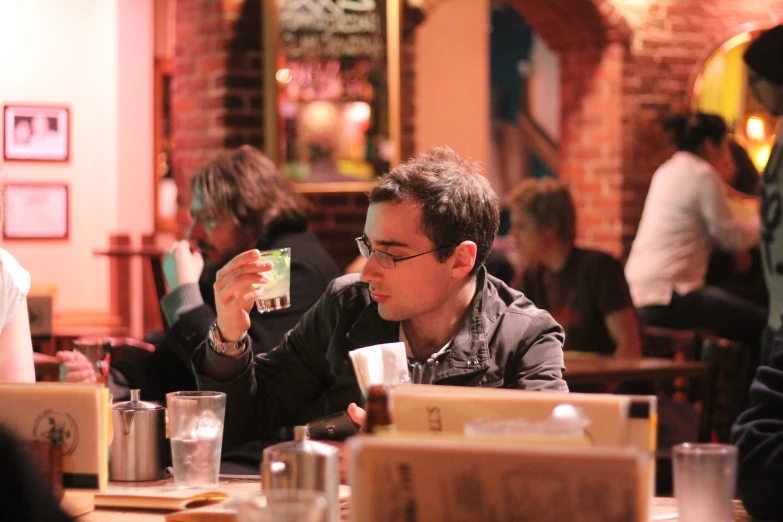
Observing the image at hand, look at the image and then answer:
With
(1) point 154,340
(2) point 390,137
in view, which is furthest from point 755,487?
(2) point 390,137

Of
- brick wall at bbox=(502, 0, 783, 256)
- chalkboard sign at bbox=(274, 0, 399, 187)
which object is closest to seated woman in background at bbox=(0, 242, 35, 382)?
chalkboard sign at bbox=(274, 0, 399, 187)

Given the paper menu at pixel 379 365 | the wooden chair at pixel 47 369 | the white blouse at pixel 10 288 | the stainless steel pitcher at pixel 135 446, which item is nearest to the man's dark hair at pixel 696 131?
the wooden chair at pixel 47 369

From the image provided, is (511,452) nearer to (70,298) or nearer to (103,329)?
(103,329)

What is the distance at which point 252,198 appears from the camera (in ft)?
10.9

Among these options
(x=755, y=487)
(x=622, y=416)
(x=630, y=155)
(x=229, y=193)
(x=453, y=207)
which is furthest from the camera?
(x=630, y=155)

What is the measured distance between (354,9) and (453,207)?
330cm

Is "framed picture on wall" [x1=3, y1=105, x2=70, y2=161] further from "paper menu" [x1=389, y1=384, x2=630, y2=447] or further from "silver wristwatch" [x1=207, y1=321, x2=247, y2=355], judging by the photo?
"paper menu" [x1=389, y1=384, x2=630, y2=447]

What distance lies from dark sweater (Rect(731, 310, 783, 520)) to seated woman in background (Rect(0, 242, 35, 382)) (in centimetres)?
141

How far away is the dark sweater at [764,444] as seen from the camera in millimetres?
1762

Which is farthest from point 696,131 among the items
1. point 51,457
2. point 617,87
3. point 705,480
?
point 51,457

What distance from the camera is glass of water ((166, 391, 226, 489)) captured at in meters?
1.81

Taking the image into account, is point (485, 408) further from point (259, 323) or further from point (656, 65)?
point (656, 65)

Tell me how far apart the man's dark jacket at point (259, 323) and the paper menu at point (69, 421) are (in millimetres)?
1312

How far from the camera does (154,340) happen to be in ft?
13.6
